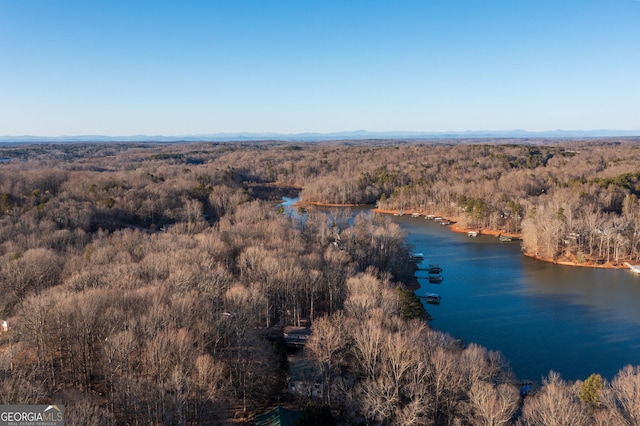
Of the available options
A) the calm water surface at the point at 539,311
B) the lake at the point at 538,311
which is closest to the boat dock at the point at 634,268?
the lake at the point at 538,311

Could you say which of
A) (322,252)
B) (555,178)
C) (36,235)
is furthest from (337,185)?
(36,235)

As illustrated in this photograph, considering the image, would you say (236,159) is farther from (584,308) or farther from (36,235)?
(584,308)
